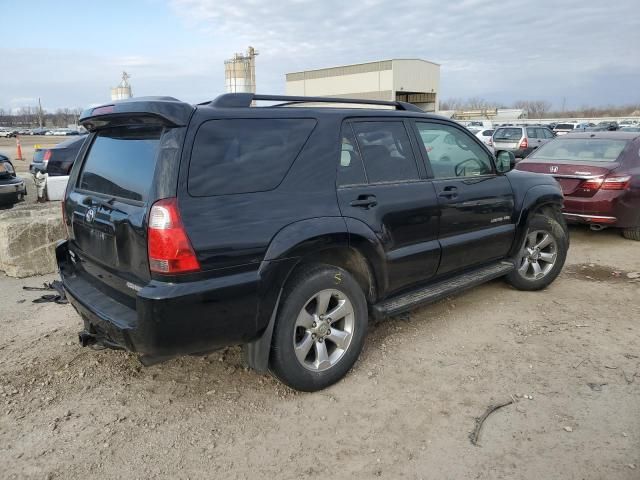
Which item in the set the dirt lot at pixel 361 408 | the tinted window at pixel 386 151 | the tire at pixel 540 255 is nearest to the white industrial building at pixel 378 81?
the tire at pixel 540 255

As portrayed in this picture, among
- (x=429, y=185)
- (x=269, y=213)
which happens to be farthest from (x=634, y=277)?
(x=269, y=213)

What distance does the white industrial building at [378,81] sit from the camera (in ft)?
181

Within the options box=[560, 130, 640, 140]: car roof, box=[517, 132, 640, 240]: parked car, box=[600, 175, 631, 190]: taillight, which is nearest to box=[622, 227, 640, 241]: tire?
box=[517, 132, 640, 240]: parked car

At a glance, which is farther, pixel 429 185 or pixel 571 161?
pixel 571 161

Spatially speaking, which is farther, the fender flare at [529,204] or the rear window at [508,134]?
the rear window at [508,134]

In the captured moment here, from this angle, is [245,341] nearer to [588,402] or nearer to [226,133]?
[226,133]

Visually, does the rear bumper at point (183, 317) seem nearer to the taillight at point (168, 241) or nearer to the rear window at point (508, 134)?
the taillight at point (168, 241)

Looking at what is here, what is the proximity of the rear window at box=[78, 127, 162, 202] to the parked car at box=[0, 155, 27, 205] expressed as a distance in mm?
5039

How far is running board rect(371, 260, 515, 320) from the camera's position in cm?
367

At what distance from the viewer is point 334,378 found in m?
3.41

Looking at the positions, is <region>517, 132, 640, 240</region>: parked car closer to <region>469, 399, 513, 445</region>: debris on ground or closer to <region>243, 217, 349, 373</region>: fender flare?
<region>469, 399, 513, 445</region>: debris on ground

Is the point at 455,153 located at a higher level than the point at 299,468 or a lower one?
higher

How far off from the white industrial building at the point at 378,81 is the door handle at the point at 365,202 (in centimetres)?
5298

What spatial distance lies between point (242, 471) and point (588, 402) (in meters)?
2.19
